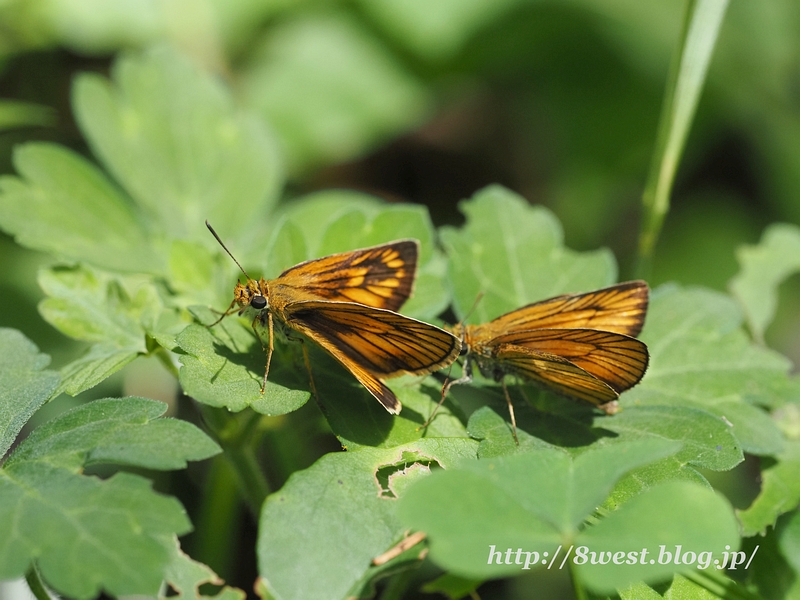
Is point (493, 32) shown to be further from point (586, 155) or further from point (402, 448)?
point (402, 448)

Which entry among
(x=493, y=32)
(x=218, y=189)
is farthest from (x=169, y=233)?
(x=493, y=32)

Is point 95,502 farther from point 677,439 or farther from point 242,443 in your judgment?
point 677,439

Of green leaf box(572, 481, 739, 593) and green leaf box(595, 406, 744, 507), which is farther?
green leaf box(595, 406, 744, 507)

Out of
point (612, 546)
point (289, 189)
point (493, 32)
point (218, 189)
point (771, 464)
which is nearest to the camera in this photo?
Answer: point (612, 546)

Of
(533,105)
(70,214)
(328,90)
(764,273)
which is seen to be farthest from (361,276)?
(533,105)

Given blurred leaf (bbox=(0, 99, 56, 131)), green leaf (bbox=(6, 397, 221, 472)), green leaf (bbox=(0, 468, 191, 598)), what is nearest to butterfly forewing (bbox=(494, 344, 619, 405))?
green leaf (bbox=(6, 397, 221, 472))

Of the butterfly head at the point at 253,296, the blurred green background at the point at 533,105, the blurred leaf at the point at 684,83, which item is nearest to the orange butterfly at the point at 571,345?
the butterfly head at the point at 253,296

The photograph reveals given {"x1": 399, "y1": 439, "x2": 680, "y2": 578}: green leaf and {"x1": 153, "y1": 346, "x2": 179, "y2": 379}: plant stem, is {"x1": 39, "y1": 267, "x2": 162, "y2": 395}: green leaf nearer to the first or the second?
{"x1": 153, "y1": 346, "x2": 179, "y2": 379}: plant stem

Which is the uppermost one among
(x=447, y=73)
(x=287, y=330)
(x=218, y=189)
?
(x=218, y=189)
